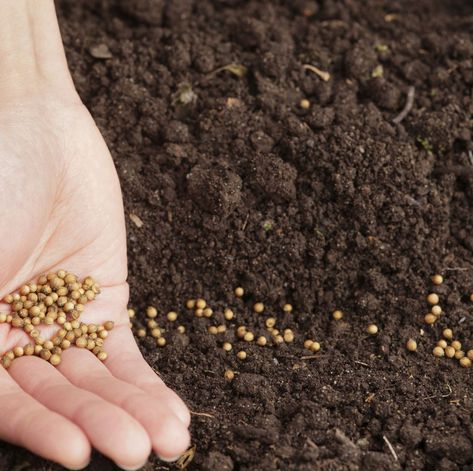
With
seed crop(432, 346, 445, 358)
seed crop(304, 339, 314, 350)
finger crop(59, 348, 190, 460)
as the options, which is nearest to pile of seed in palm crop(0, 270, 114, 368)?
finger crop(59, 348, 190, 460)

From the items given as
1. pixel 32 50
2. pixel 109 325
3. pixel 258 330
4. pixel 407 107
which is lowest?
pixel 258 330

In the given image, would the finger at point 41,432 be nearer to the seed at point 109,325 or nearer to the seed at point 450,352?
the seed at point 109,325

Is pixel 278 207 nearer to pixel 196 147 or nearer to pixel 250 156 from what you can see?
pixel 250 156

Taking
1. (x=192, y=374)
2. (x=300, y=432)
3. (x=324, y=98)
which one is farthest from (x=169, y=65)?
(x=300, y=432)

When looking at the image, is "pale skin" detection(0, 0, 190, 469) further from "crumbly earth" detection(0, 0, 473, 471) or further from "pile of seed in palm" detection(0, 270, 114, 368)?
"crumbly earth" detection(0, 0, 473, 471)

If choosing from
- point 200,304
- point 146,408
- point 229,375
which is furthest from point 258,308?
point 146,408

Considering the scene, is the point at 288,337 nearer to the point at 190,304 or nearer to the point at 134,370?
the point at 190,304
